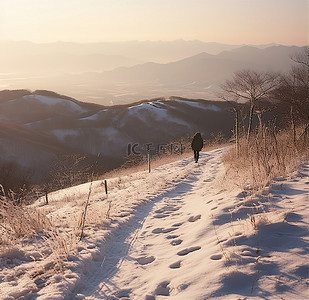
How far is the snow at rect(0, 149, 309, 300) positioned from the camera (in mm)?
2879

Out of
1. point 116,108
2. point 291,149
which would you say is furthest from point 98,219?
point 116,108

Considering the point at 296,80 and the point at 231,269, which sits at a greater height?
the point at 296,80

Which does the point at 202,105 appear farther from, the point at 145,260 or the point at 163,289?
the point at 163,289

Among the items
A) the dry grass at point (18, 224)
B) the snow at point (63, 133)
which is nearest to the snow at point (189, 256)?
the dry grass at point (18, 224)

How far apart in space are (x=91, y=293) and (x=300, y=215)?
9.52ft

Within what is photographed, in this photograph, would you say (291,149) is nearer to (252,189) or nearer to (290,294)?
(252,189)

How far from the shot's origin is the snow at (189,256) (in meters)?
2.88

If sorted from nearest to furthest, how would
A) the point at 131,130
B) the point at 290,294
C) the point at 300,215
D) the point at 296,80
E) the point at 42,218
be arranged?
1. the point at 290,294
2. the point at 300,215
3. the point at 42,218
4. the point at 296,80
5. the point at 131,130

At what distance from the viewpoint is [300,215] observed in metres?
3.90

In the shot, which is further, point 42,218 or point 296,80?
point 296,80

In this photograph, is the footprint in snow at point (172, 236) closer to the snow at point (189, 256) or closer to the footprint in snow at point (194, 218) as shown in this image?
the snow at point (189, 256)

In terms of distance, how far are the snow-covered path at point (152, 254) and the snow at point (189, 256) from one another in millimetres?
14

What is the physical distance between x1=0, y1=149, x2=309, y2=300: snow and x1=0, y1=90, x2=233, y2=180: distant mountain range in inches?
1684

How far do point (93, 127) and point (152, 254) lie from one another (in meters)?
66.4
